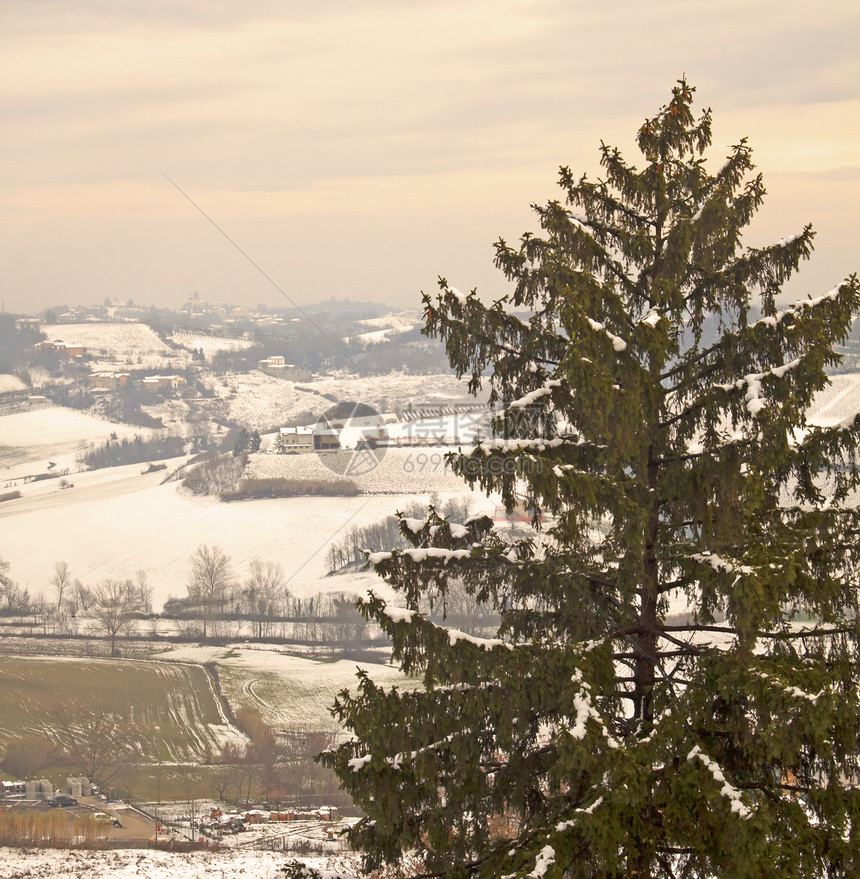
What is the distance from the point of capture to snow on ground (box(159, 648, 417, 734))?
57.1 metres

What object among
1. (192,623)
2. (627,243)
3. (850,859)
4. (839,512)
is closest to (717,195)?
(627,243)

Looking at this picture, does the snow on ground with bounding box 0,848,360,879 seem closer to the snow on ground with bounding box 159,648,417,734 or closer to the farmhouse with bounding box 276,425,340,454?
the snow on ground with bounding box 159,648,417,734

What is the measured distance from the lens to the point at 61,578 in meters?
102

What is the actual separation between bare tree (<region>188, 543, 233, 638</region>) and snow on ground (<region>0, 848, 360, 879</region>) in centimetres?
4348

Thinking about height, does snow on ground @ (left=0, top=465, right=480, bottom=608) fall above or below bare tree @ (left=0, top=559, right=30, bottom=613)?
above

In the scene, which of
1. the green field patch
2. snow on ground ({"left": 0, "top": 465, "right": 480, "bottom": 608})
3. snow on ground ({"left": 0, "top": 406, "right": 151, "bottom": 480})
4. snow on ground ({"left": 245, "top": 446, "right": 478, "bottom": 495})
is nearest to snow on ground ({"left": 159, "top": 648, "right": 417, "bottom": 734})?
the green field patch

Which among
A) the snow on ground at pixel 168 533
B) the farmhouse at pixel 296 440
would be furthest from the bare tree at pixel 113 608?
the farmhouse at pixel 296 440

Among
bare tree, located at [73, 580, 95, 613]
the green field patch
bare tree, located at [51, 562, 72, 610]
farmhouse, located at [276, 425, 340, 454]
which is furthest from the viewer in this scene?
farmhouse, located at [276, 425, 340, 454]

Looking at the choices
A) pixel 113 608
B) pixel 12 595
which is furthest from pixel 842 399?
pixel 12 595

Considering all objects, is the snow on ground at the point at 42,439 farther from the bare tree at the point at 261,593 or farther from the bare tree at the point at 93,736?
the bare tree at the point at 93,736

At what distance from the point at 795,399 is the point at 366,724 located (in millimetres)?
4966

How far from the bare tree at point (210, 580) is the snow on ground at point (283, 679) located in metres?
10.6

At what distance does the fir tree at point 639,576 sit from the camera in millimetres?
7352

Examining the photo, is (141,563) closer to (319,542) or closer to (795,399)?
(319,542)
